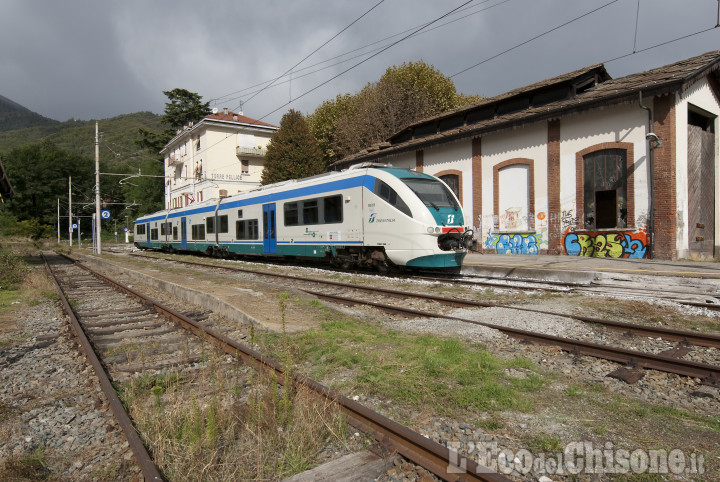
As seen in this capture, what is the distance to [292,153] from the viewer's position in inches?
1473

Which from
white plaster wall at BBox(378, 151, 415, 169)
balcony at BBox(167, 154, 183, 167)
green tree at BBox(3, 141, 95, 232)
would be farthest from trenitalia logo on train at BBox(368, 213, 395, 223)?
green tree at BBox(3, 141, 95, 232)

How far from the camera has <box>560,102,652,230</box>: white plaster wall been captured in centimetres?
1524

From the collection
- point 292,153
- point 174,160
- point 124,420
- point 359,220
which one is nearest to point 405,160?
point 359,220

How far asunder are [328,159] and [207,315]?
116 feet

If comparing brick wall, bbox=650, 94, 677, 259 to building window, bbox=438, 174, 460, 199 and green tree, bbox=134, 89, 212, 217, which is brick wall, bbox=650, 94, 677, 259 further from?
green tree, bbox=134, 89, 212, 217

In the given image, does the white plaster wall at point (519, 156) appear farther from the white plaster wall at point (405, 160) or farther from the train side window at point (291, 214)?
the train side window at point (291, 214)

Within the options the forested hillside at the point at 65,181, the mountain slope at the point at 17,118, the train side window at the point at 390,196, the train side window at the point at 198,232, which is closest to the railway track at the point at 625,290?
the train side window at the point at 390,196

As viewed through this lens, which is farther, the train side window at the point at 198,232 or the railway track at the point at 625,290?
the train side window at the point at 198,232

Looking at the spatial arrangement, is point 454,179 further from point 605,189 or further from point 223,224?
point 223,224

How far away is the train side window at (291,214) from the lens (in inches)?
614

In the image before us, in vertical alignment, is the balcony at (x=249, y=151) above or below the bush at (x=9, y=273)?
above

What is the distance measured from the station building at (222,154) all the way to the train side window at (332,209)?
3555cm

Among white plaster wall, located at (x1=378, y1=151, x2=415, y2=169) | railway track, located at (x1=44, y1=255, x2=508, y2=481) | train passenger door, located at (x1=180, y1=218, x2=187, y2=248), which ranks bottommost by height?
railway track, located at (x1=44, y1=255, x2=508, y2=481)

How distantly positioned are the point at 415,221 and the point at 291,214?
6.17m
